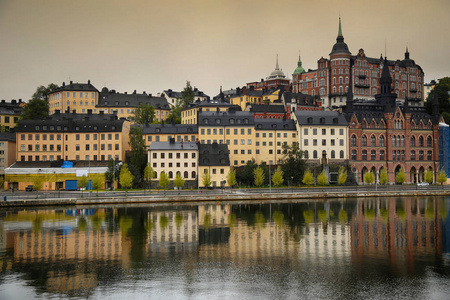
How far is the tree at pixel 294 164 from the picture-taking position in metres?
94.6

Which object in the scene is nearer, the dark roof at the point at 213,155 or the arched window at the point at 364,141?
the dark roof at the point at 213,155

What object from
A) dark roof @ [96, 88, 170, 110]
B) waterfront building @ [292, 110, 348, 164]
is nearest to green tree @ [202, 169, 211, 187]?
waterfront building @ [292, 110, 348, 164]

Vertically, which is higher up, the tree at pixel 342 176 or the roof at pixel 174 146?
the roof at pixel 174 146

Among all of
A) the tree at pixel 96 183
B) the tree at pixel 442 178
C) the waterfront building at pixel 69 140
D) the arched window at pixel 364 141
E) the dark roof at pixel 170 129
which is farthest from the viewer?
the arched window at pixel 364 141

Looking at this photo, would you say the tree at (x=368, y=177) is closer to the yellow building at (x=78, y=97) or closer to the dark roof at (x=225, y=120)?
the dark roof at (x=225, y=120)

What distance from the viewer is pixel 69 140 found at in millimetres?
98500

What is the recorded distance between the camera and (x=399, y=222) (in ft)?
184

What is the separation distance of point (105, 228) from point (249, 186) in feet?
150

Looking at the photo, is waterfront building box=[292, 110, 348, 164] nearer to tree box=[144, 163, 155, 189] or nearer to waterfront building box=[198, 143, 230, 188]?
waterfront building box=[198, 143, 230, 188]

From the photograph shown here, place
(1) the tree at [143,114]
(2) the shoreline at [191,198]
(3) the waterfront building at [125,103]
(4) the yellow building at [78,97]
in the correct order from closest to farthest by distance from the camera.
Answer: (2) the shoreline at [191,198]
(1) the tree at [143,114]
(4) the yellow building at [78,97]
(3) the waterfront building at [125,103]

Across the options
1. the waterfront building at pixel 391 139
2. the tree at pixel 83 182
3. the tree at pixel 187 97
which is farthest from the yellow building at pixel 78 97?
the waterfront building at pixel 391 139

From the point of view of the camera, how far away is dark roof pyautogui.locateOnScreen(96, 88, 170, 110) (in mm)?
141125

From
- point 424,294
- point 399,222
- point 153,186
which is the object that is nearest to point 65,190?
point 153,186

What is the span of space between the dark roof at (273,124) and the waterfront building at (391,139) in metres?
13.1
